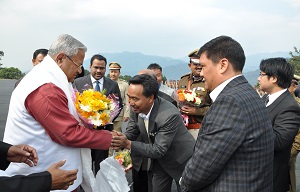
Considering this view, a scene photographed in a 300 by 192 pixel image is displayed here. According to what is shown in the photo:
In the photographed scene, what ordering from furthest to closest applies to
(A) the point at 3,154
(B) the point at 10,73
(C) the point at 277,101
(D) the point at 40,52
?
(B) the point at 10,73, (D) the point at 40,52, (C) the point at 277,101, (A) the point at 3,154

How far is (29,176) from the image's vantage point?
2.01 metres

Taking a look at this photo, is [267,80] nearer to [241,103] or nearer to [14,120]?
[241,103]

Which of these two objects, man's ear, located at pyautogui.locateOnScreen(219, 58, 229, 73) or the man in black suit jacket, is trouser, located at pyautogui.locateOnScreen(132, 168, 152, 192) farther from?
man's ear, located at pyautogui.locateOnScreen(219, 58, 229, 73)

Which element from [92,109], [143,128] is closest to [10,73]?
[143,128]

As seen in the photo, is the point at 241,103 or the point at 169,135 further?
the point at 169,135

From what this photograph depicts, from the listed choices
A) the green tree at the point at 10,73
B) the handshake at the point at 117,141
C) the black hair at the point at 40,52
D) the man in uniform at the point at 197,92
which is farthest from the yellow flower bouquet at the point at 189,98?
the green tree at the point at 10,73

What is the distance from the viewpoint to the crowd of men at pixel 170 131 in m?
1.98

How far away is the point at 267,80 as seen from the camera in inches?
132

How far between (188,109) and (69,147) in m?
2.26

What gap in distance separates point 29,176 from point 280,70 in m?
2.57

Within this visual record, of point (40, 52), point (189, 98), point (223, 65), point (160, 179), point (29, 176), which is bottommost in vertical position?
point (160, 179)

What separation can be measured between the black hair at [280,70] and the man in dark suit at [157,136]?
3.43 feet

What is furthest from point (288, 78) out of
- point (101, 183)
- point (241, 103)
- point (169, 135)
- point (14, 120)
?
point (14, 120)

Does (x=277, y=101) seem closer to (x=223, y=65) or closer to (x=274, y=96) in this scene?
(x=274, y=96)
